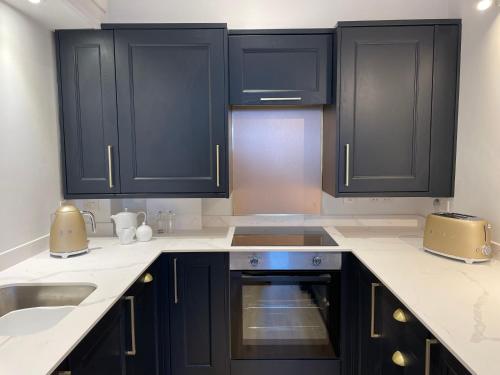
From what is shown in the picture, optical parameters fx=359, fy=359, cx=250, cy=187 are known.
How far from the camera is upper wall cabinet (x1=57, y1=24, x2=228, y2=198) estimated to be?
208cm

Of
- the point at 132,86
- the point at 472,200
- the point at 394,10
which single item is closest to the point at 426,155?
the point at 472,200

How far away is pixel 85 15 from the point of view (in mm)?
1922

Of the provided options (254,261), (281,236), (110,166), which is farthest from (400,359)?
(110,166)

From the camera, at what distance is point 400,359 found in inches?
55.2

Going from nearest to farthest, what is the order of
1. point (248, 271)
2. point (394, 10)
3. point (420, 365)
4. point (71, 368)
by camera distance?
point (71, 368)
point (420, 365)
point (248, 271)
point (394, 10)

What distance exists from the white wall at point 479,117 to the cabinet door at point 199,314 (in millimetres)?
1415

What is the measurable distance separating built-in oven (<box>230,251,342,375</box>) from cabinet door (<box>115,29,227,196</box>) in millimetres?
543

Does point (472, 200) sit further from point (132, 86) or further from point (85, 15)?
point (85, 15)

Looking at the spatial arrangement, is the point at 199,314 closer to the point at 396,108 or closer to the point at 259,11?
the point at 396,108

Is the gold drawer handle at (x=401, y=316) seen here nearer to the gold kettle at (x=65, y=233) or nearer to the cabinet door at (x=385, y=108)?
the cabinet door at (x=385, y=108)

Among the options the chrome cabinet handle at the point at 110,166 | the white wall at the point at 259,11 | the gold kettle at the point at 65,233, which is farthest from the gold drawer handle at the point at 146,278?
the white wall at the point at 259,11

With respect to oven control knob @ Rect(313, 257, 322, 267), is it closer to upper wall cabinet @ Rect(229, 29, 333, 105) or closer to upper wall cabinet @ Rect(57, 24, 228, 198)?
upper wall cabinet @ Rect(57, 24, 228, 198)

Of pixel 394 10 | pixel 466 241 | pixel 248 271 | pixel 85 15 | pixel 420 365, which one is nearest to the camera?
pixel 420 365

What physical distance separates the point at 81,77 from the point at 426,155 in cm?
208
